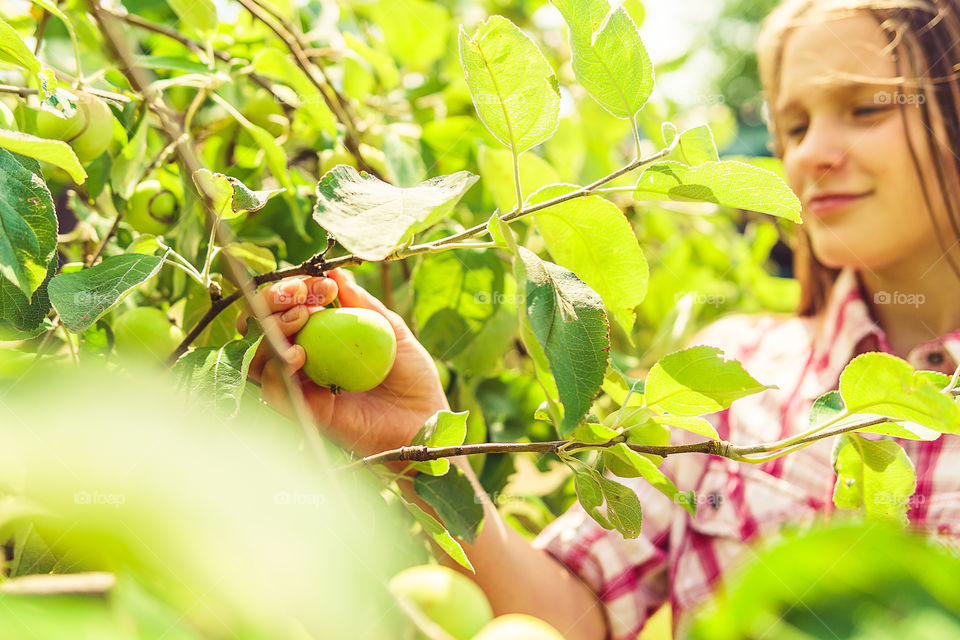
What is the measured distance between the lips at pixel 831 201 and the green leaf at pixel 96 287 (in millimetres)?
856

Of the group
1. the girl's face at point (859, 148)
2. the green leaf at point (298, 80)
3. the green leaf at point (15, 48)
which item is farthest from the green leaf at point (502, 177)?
the girl's face at point (859, 148)

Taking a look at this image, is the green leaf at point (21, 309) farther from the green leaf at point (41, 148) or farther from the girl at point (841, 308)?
the girl at point (841, 308)

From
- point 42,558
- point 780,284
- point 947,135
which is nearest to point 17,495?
point 42,558

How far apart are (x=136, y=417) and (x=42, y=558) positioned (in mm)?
292

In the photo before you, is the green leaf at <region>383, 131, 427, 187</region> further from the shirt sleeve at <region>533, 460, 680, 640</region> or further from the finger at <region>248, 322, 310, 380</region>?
the shirt sleeve at <region>533, 460, 680, 640</region>

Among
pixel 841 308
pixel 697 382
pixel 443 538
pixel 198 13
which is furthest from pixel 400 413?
pixel 841 308

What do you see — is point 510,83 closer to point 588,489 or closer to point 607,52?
point 607,52

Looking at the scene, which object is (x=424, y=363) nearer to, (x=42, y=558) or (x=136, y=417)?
(x=42, y=558)

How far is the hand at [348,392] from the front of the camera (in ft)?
1.48

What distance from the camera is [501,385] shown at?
29.7 inches

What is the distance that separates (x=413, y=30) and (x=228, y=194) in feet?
2.10

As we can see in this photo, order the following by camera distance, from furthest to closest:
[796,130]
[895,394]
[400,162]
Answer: [796,130] < [400,162] < [895,394]

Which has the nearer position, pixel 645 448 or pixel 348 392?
pixel 645 448

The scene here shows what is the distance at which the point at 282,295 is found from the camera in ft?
1.46
